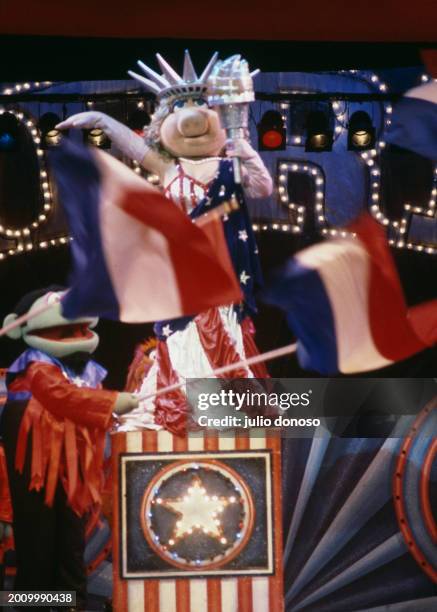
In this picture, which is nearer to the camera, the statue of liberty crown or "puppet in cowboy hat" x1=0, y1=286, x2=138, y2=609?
"puppet in cowboy hat" x1=0, y1=286, x2=138, y2=609

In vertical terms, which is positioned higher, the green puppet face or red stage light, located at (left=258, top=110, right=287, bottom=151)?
red stage light, located at (left=258, top=110, right=287, bottom=151)

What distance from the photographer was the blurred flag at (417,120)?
5.19 metres

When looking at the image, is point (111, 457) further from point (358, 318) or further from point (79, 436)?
point (358, 318)

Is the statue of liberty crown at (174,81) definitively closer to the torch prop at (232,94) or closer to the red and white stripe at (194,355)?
the torch prop at (232,94)

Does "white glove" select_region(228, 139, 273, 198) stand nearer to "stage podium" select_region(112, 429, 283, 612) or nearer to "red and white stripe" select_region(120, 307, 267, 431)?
"red and white stripe" select_region(120, 307, 267, 431)

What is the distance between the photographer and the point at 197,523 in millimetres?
5316

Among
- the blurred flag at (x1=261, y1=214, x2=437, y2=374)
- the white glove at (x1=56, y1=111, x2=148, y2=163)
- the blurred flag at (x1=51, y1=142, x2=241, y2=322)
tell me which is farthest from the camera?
the white glove at (x1=56, y1=111, x2=148, y2=163)

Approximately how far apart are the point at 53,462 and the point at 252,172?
1566 mm

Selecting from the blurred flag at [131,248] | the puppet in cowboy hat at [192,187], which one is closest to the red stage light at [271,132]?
the puppet in cowboy hat at [192,187]

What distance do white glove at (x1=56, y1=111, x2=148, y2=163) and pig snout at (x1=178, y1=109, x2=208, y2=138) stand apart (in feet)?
0.66

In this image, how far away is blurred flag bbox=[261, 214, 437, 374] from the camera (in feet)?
14.2

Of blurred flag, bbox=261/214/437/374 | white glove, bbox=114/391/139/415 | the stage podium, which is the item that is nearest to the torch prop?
blurred flag, bbox=261/214/437/374

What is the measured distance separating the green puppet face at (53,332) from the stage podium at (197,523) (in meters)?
0.45

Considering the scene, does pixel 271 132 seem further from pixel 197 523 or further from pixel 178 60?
pixel 197 523
